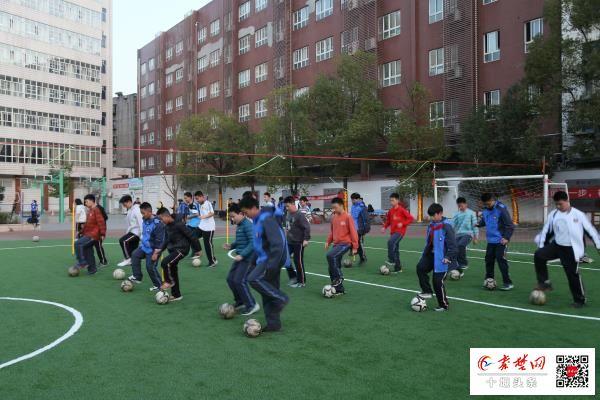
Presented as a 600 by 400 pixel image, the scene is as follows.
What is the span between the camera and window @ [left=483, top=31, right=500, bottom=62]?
1302 inches

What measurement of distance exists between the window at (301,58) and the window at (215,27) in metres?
14.9

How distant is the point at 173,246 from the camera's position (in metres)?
9.40

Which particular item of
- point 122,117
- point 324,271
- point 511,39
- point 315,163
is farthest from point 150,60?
point 324,271

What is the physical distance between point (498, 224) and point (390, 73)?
3049 cm

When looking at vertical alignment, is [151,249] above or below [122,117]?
below

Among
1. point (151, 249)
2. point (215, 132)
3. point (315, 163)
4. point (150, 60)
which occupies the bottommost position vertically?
point (151, 249)

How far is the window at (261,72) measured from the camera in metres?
51.2

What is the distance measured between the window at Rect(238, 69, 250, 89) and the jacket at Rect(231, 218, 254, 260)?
156 ft

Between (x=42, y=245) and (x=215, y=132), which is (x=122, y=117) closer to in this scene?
(x=215, y=132)

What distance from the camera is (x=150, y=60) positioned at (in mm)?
73188

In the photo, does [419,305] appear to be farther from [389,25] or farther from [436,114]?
[389,25]

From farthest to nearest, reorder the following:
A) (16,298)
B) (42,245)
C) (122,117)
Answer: (122,117) < (42,245) < (16,298)

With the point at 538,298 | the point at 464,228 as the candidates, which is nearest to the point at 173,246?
the point at 538,298

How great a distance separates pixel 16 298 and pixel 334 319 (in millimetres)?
5982
